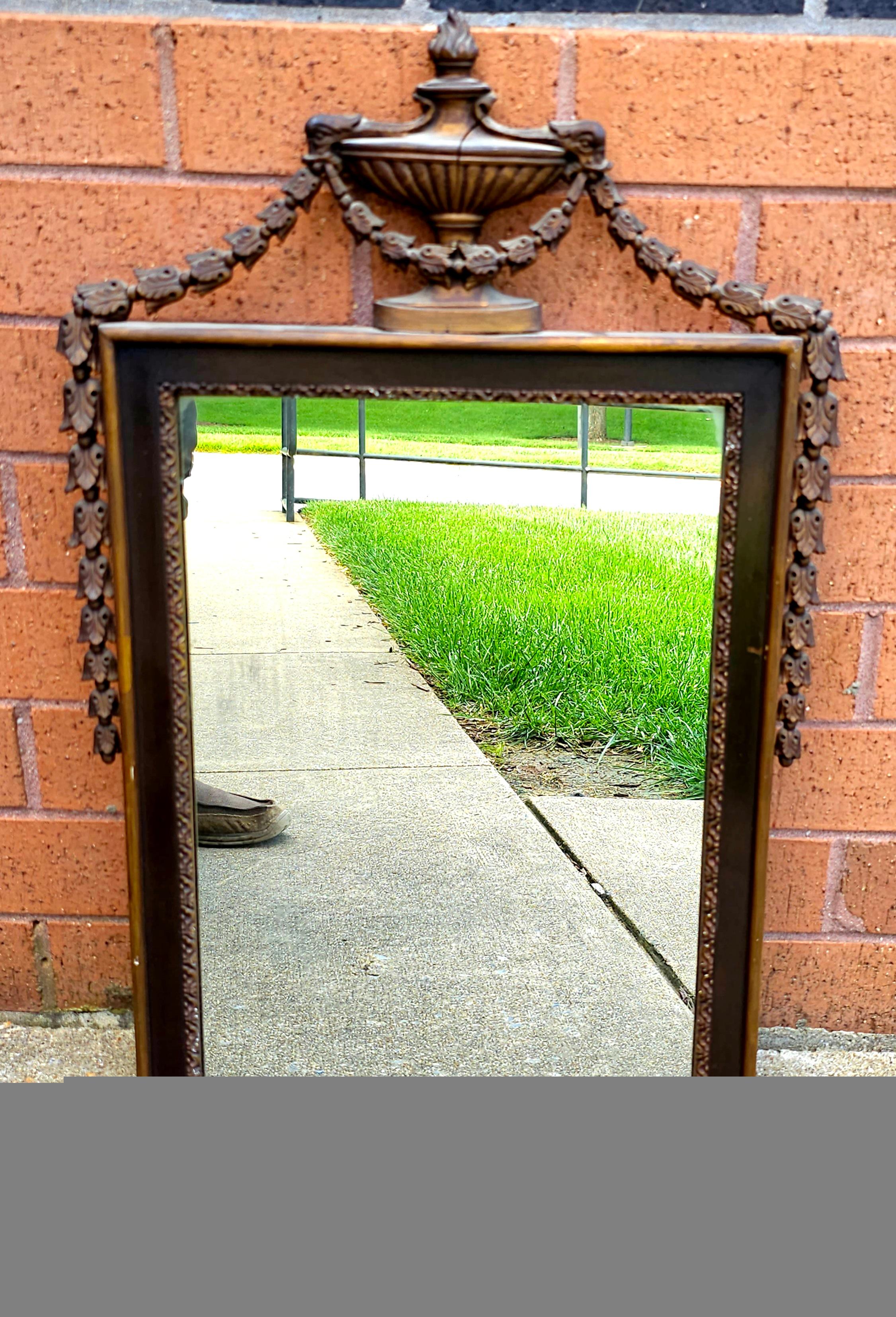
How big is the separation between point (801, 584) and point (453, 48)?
741 millimetres

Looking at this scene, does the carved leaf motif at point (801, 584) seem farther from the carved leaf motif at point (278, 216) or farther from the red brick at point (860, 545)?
the carved leaf motif at point (278, 216)

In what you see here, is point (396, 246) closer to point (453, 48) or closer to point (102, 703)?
point (453, 48)

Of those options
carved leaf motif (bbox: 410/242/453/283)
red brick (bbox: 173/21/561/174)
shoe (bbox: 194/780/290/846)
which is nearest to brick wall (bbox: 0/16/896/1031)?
red brick (bbox: 173/21/561/174)

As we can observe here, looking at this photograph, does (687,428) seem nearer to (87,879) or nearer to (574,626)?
(574,626)

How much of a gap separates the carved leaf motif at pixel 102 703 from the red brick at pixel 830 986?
962 millimetres

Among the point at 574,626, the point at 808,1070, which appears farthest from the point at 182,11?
the point at 808,1070

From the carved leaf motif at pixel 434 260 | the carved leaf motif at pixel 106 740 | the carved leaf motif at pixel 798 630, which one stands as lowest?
the carved leaf motif at pixel 106 740

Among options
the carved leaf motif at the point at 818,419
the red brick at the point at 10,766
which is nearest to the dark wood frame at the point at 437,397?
the carved leaf motif at the point at 818,419

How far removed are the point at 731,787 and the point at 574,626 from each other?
0.29 metres

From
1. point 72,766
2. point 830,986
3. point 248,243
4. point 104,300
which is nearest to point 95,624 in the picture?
point 72,766

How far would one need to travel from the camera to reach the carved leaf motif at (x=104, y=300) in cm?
138

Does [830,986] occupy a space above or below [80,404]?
below

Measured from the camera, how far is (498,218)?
1444mm

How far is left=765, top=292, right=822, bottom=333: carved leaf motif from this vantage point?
1.38m
